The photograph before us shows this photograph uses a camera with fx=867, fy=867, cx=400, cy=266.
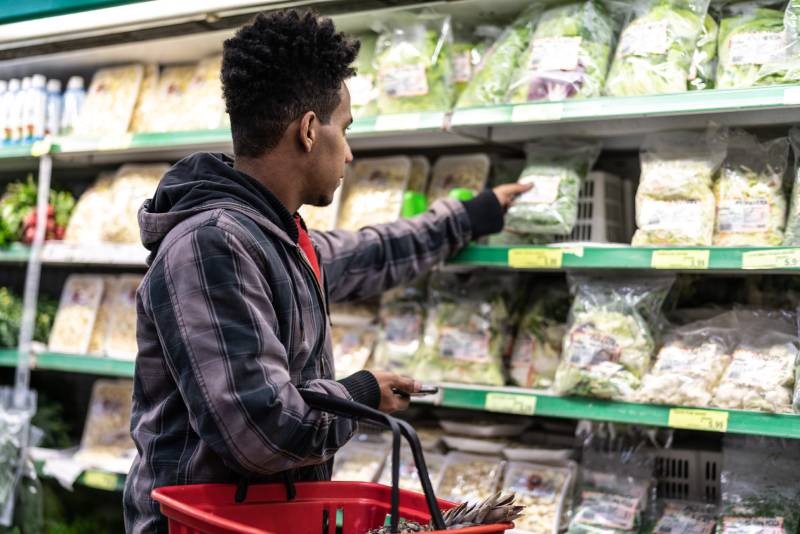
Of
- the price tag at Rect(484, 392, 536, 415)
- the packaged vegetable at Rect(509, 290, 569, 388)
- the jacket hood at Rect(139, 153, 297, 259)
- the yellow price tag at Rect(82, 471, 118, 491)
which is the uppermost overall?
the jacket hood at Rect(139, 153, 297, 259)

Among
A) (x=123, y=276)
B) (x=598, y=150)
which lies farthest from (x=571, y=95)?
(x=123, y=276)

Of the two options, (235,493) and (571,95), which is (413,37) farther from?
(235,493)

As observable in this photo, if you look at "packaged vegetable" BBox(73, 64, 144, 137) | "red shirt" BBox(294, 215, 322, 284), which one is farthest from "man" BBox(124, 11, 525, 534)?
"packaged vegetable" BBox(73, 64, 144, 137)

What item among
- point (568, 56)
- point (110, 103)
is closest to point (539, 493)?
point (568, 56)

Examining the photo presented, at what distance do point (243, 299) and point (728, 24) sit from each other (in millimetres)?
1768

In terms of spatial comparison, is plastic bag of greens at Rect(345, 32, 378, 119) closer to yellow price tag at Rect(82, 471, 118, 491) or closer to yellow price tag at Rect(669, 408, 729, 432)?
yellow price tag at Rect(669, 408, 729, 432)

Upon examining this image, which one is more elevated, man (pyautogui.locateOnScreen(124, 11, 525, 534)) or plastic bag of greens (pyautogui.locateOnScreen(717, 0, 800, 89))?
plastic bag of greens (pyautogui.locateOnScreen(717, 0, 800, 89))

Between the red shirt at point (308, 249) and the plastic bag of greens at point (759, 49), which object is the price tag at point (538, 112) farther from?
the red shirt at point (308, 249)

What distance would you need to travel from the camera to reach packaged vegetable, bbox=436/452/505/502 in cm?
279

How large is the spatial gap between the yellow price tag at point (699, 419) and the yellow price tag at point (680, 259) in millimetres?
390

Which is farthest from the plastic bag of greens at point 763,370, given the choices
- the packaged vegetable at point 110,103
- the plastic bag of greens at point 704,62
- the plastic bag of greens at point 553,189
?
the packaged vegetable at point 110,103

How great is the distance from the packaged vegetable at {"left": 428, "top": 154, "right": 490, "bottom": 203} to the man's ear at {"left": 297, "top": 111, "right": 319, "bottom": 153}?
1.38m

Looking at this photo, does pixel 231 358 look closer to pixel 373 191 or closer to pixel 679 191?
pixel 679 191

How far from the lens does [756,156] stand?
2518mm
